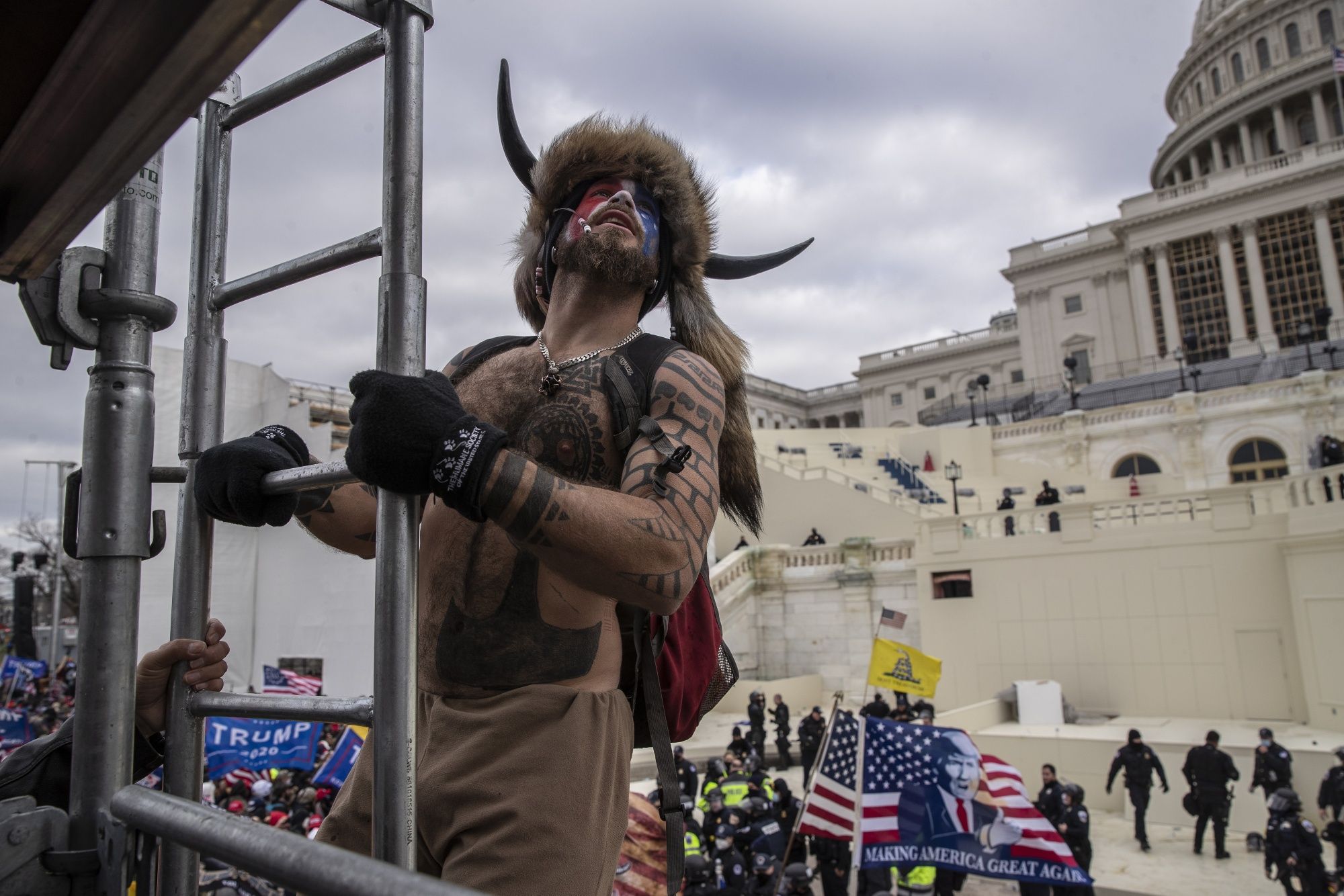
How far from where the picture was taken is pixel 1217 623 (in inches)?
698

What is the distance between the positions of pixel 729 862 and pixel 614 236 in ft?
26.2

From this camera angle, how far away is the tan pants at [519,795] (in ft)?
5.70

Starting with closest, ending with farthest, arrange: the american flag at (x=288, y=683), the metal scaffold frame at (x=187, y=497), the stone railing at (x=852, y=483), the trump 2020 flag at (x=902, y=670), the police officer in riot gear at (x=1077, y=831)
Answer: the metal scaffold frame at (x=187, y=497) → the police officer in riot gear at (x=1077, y=831) → the trump 2020 flag at (x=902, y=670) → the american flag at (x=288, y=683) → the stone railing at (x=852, y=483)

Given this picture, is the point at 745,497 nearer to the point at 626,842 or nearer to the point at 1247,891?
the point at 626,842

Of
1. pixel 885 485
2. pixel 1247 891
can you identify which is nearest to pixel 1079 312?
pixel 885 485

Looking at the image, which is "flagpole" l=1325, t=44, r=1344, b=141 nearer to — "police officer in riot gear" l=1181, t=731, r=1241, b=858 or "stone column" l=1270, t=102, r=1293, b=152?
"stone column" l=1270, t=102, r=1293, b=152

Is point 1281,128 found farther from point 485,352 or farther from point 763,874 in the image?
point 485,352

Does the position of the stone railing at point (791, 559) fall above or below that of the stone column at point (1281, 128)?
below

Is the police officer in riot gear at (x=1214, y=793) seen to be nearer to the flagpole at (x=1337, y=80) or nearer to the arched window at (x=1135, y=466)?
the arched window at (x=1135, y=466)

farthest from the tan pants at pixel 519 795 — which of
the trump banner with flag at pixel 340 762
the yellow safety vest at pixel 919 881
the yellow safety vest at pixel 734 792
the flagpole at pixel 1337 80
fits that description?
the flagpole at pixel 1337 80

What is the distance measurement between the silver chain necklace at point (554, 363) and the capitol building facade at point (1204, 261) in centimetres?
4012

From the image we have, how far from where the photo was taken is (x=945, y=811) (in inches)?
294

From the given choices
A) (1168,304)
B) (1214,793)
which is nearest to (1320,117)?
(1168,304)

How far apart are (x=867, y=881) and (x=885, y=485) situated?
92.3 feet
